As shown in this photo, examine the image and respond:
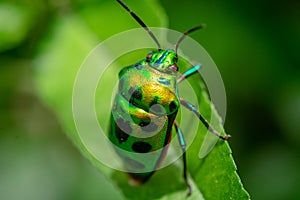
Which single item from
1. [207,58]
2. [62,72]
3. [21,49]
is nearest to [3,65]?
[21,49]

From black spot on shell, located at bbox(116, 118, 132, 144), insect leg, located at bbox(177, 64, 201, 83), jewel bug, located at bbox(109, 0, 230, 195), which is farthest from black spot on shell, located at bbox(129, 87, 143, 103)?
insect leg, located at bbox(177, 64, 201, 83)

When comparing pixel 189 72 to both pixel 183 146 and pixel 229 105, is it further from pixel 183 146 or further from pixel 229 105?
pixel 229 105

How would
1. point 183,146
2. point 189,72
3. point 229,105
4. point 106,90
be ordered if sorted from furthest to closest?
point 229,105 < point 106,90 < point 189,72 < point 183,146

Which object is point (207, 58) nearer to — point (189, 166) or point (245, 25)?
point (245, 25)

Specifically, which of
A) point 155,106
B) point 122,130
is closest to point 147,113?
point 155,106

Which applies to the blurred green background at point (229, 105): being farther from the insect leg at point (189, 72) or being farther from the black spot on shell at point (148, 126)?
the black spot on shell at point (148, 126)

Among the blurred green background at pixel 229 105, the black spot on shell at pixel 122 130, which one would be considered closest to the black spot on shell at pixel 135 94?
the black spot on shell at pixel 122 130
